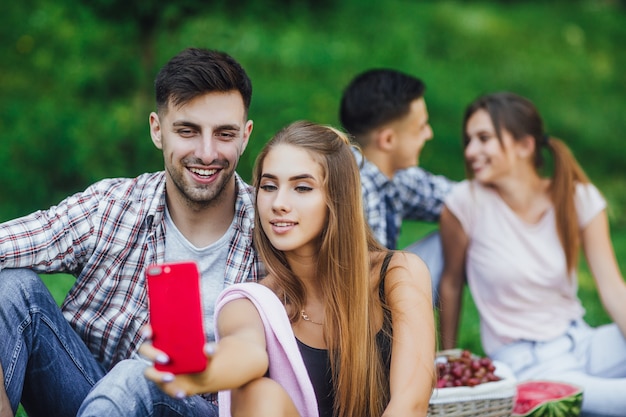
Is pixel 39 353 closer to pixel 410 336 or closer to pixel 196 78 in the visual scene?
pixel 196 78

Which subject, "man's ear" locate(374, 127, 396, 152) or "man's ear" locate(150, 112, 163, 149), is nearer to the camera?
"man's ear" locate(150, 112, 163, 149)

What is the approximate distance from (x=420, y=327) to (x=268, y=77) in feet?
22.2

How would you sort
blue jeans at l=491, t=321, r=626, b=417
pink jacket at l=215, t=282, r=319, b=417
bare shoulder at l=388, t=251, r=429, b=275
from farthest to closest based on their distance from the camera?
blue jeans at l=491, t=321, r=626, b=417
bare shoulder at l=388, t=251, r=429, b=275
pink jacket at l=215, t=282, r=319, b=417

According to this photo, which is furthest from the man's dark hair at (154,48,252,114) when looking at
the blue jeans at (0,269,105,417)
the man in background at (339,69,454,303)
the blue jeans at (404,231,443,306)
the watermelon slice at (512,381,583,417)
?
the watermelon slice at (512,381,583,417)

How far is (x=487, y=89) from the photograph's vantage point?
10297 mm

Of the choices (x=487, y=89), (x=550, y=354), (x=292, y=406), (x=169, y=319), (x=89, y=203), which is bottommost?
(x=550, y=354)

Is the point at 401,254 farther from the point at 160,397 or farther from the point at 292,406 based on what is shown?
the point at 160,397

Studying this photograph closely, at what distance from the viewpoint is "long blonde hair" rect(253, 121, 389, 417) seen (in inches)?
111

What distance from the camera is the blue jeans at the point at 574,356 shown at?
3980 mm

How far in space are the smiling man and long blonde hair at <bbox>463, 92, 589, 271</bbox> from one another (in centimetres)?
148

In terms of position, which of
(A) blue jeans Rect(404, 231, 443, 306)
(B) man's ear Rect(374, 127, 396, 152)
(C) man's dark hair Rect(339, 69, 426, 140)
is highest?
(C) man's dark hair Rect(339, 69, 426, 140)

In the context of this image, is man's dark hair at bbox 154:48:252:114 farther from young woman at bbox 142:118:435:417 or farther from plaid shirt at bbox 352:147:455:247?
plaid shirt at bbox 352:147:455:247

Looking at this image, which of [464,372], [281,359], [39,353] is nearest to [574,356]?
[464,372]

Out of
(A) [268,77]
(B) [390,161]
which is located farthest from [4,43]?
(B) [390,161]
